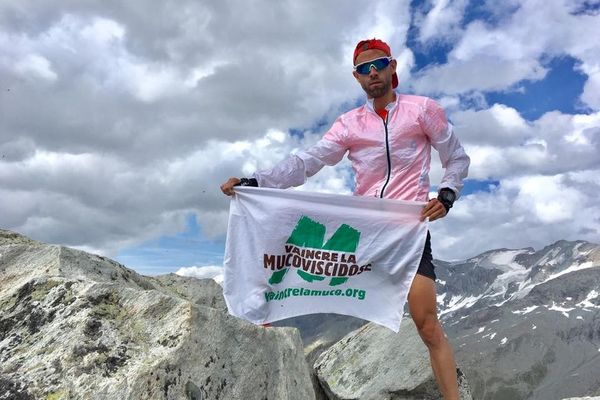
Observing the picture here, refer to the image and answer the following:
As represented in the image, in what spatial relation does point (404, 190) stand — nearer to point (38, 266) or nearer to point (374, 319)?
point (374, 319)

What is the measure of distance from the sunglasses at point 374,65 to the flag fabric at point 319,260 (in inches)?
69.5

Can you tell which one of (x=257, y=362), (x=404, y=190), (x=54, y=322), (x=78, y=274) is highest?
(x=404, y=190)

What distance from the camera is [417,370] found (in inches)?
468

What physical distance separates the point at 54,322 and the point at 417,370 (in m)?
8.55

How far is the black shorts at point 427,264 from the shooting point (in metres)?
7.46

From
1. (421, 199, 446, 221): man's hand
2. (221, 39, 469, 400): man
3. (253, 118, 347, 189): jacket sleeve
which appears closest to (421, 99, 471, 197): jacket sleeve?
(221, 39, 469, 400): man

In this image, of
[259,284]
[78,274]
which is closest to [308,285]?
[259,284]

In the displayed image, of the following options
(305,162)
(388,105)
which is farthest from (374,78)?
(305,162)

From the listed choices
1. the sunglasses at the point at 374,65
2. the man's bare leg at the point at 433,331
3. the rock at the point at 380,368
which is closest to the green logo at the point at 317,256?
the man's bare leg at the point at 433,331

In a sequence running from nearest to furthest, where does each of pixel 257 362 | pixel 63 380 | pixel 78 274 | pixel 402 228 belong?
pixel 63 380, pixel 257 362, pixel 78 274, pixel 402 228

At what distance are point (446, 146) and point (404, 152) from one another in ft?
2.03

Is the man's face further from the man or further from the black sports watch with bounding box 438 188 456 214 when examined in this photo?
the black sports watch with bounding box 438 188 456 214

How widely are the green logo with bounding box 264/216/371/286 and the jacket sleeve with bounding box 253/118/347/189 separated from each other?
0.75 m

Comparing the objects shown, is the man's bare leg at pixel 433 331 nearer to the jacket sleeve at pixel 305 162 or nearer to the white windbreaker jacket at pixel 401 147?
the white windbreaker jacket at pixel 401 147
